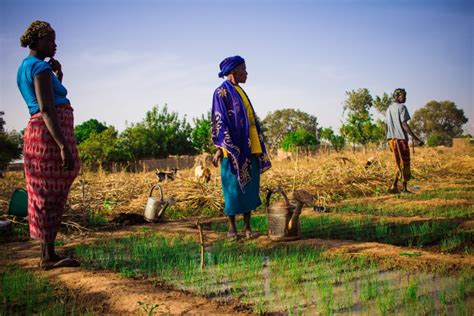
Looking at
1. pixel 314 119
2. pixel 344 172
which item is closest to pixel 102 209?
pixel 344 172

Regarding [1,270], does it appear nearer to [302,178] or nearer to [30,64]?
[30,64]

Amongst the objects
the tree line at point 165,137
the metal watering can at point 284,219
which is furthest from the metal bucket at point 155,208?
the tree line at point 165,137

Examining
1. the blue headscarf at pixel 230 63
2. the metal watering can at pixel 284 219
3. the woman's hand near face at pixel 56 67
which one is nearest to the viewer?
the woman's hand near face at pixel 56 67

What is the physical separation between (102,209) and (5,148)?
26.1m

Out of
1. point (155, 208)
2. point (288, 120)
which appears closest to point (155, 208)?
point (155, 208)

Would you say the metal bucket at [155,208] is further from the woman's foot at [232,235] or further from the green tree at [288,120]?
the green tree at [288,120]

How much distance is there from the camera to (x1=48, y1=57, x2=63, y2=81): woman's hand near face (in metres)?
4.14

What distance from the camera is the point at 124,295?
3.19 m

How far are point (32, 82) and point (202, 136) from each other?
140ft

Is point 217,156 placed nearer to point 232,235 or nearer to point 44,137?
point 232,235

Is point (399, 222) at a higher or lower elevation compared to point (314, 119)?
lower

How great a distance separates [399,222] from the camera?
6094 mm

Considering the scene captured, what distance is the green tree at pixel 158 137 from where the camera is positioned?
4262cm

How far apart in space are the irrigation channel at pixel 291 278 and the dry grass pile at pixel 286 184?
10.2 feet
